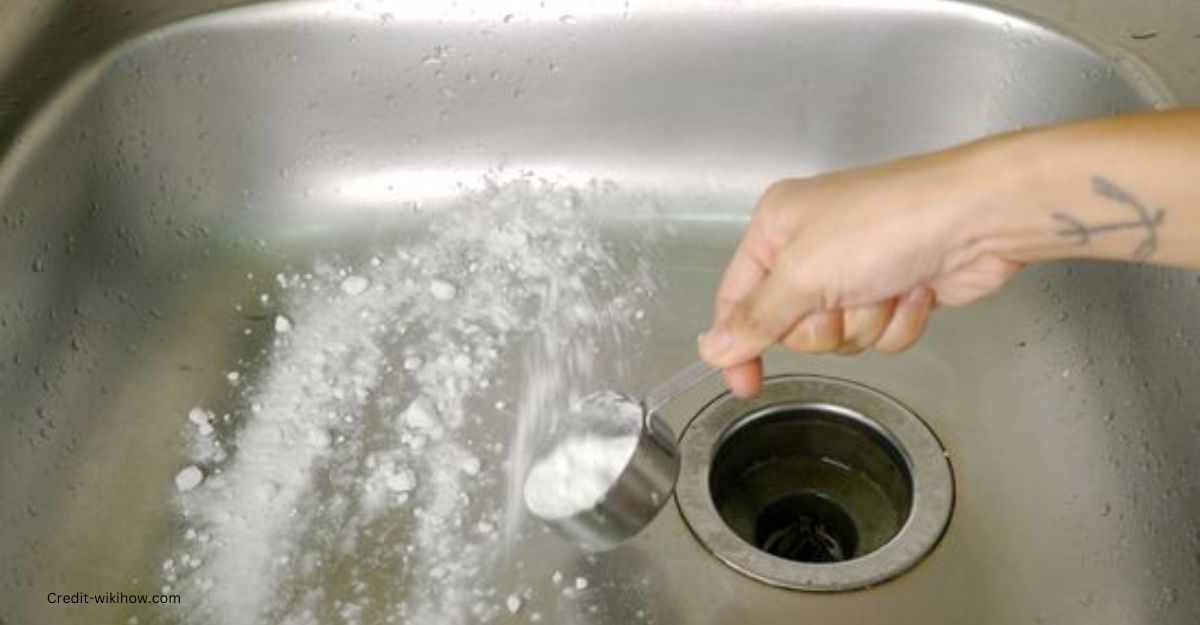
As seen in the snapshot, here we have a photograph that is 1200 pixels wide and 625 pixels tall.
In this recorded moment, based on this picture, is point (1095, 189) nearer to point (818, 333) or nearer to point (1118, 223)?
point (1118, 223)

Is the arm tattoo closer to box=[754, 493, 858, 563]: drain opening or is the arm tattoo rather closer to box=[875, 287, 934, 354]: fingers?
box=[875, 287, 934, 354]: fingers

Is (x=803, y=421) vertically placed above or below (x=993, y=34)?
below

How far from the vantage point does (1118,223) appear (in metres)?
0.56

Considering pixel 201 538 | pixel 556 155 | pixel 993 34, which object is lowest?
pixel 201 538

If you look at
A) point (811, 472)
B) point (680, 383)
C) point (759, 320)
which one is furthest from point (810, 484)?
point (759, 320)

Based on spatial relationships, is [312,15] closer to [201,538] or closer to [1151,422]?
[201,538]

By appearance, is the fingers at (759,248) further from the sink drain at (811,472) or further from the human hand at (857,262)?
the sink drain at (811,472)

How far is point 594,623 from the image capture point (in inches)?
27.7

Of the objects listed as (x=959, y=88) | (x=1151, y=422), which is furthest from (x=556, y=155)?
(x=1151, y=422)

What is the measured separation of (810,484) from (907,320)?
0.19 meters

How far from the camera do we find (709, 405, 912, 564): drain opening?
2.57ft

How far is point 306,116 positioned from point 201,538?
1.04ft

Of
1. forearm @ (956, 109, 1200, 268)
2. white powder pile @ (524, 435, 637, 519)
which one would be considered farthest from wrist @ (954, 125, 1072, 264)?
white powder pile @ (524, 435, 637, 519)

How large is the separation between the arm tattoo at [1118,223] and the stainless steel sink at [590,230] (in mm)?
167
